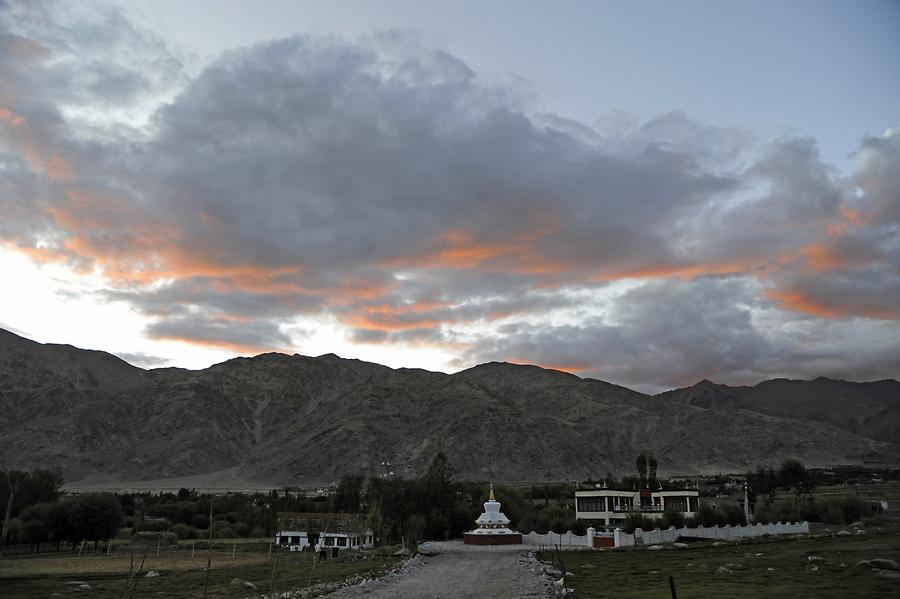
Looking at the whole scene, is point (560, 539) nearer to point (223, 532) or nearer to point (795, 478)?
point (223, 532)

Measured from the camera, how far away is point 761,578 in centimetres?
3412

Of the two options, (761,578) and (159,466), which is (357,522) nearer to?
(761,578)

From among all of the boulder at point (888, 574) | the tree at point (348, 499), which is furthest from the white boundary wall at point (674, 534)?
the tree at point (348, 499)

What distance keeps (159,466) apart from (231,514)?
339 ft

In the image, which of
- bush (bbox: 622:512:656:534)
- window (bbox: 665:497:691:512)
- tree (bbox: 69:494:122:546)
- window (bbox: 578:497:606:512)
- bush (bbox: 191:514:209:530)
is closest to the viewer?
bush (bbox: 622:512:656:534)

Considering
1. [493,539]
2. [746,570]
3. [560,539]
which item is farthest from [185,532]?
[746,570]

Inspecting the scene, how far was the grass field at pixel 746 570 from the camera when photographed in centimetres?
2959

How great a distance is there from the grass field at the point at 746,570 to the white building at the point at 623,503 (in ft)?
71.1

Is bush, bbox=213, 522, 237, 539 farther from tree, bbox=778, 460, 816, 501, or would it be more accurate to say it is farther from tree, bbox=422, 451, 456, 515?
tree, bbox=778, 460, 816, 501

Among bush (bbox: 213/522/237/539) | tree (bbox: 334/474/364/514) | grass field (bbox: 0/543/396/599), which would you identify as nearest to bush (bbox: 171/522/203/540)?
bush (bbox: 213/522/237/539)

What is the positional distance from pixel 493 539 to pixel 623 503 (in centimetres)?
2208

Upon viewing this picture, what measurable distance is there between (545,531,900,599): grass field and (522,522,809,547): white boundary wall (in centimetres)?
457

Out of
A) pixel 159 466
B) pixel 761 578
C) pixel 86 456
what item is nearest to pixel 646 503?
pixel 761 578

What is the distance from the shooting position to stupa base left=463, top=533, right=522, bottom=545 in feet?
221
